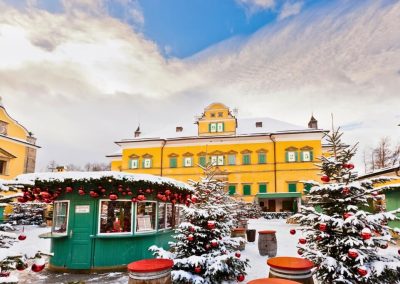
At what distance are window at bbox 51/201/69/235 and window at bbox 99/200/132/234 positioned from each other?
1313mm

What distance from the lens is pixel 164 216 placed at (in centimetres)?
1196

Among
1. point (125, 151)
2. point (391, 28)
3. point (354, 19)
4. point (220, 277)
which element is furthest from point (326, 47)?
point (125, 151)

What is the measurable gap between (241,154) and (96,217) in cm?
2740

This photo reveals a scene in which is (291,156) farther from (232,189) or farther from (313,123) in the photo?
(232,189)

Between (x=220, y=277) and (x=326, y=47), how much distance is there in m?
10.6

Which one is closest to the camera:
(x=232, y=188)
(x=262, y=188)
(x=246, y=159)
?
(x=262, y=188)

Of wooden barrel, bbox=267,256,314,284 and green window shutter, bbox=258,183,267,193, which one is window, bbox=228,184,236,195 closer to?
green window shutter, bbox=258,183,267,193

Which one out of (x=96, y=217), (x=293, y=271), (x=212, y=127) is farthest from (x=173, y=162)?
(x=293, y=271)

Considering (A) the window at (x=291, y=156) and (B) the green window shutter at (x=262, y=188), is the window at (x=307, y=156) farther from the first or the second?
(B) the green window shutter at (x=262, y=188)

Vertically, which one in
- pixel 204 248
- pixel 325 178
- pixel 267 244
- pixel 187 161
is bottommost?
pixel 267 244

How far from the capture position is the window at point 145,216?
10.4 m

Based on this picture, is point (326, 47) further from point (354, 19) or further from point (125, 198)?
point (125, 198)

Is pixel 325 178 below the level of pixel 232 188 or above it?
below

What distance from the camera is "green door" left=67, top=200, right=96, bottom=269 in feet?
30.8
